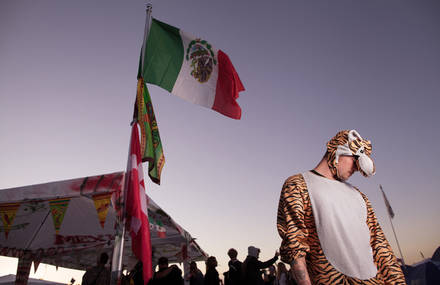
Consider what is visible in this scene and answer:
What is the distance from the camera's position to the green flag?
4637mm

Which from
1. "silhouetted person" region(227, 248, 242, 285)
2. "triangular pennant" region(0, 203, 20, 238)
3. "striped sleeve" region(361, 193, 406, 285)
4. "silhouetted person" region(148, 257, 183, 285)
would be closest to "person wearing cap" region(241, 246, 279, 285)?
"silhouetted person" region(227, 248, 242, 285)

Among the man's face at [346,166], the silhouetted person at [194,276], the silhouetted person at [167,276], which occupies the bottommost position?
the silhouetted person at [194,276]

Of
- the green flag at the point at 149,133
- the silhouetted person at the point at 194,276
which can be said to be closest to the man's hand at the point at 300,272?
the green flag at the point at 149,133

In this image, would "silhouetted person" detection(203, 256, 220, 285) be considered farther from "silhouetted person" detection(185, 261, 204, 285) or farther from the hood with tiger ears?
the hood with tiger ears

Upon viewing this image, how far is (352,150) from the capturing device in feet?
6.31

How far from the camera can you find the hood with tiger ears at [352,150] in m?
1.87

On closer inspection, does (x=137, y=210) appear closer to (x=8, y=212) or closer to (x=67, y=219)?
(x=8, y=212)

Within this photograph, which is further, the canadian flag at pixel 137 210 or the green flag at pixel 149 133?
the green flag at pixel 149 133

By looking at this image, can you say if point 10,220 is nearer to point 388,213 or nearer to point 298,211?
point 298,211

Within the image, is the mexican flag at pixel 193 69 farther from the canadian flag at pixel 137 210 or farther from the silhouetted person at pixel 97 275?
the silhouetted person at pixel 97 275

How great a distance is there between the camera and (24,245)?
27.4 feet

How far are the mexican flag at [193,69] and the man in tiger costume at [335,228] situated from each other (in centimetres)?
389

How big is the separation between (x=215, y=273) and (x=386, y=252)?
5666 mm

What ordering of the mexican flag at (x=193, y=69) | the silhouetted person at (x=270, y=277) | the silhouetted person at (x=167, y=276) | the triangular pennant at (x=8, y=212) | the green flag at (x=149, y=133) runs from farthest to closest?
the silhouetted person at (x=270, y=277)
the triangular pennant at (x=8, y=212)
the mexican flag at (x=193, y=69)
the silhouetted person at (x=167, y=276)
the green flag at (x=149, y=133)
